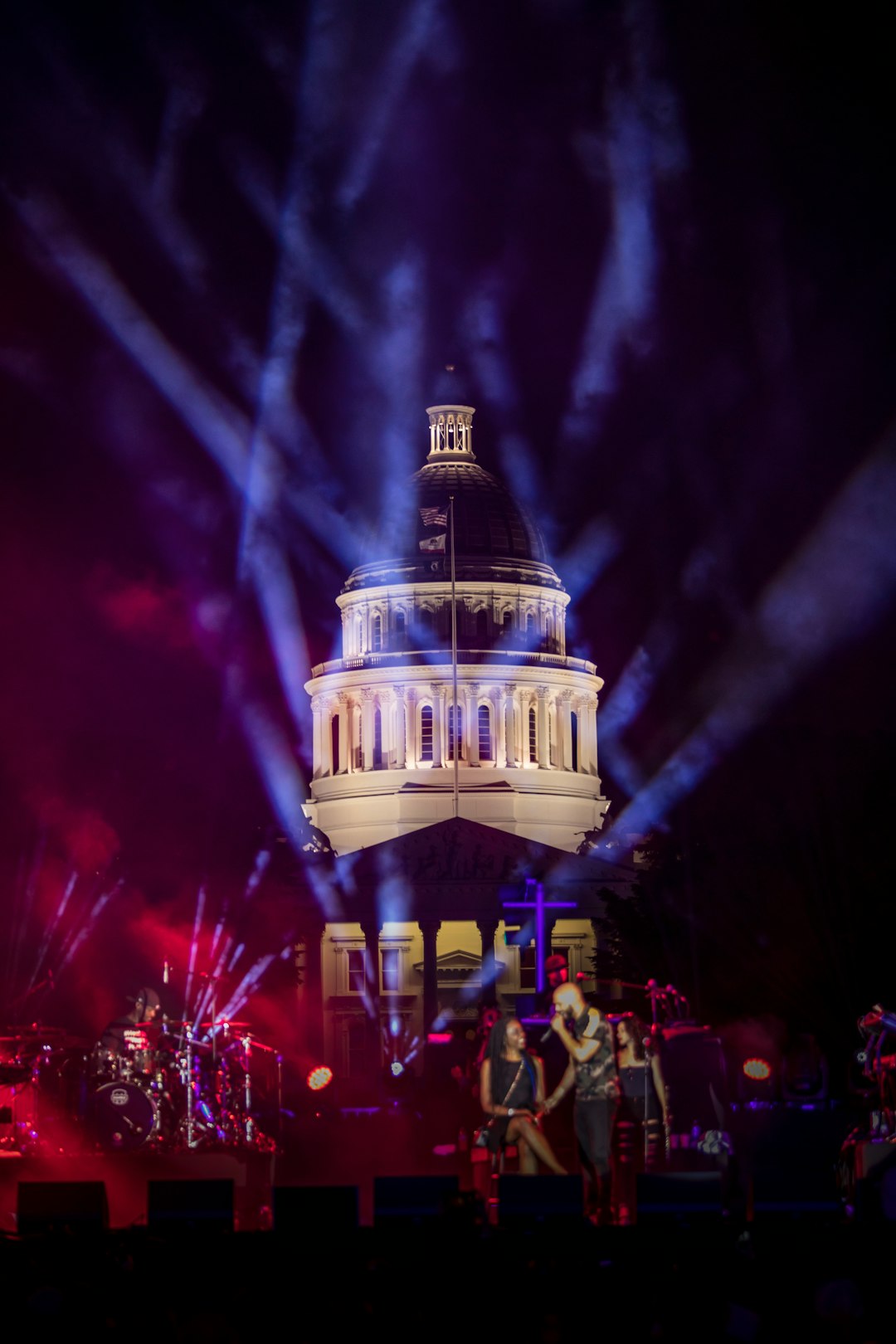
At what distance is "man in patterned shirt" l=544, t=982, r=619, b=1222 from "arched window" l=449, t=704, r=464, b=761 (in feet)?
387

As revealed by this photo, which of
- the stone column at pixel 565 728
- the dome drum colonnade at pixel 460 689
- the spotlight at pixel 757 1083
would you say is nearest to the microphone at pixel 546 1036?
the spotlight at pixel 757 1083

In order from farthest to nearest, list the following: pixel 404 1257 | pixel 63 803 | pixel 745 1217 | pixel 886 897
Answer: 1. pixel 63 803
2. pixel 886 897
3. pixel 745 1217
4. pixel 404 1257

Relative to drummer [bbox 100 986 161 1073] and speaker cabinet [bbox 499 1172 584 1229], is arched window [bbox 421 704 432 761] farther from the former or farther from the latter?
speaker cabinet [bbox 499 1172 584 1229]

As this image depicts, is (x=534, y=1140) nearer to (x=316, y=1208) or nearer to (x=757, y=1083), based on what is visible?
(x=316, y=1208)

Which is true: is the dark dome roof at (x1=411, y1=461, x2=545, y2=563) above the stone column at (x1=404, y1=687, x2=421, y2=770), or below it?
above

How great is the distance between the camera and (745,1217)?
22.3 m

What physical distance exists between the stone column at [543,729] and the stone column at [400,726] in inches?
321

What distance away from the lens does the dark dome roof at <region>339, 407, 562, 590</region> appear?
Answer: 147500 millimetres

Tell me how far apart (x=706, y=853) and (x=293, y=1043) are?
58.0 feet

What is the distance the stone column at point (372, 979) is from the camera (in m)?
127

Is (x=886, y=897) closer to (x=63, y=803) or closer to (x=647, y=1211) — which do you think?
(x=63, y=803)

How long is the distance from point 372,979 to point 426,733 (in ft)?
70.5

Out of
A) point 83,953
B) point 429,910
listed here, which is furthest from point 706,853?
point 429,910

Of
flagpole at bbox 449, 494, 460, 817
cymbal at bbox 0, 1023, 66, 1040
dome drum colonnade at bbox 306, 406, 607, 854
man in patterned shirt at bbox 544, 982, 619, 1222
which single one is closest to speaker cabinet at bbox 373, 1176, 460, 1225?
man in patterned shirt at bbox 544, 982, 619, 1222
